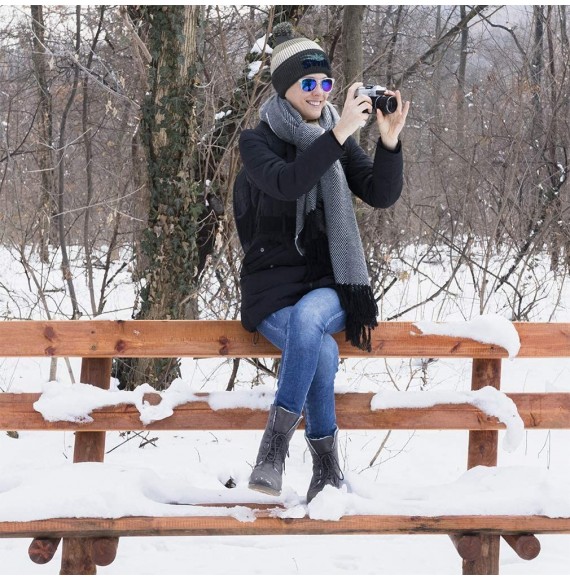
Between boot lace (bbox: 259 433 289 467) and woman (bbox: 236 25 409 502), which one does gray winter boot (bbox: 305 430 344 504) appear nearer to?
woman (bbox: 236 25 409 502)

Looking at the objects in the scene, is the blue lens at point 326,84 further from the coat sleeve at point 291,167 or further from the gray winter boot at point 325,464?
the gray winter boot at point 325,464

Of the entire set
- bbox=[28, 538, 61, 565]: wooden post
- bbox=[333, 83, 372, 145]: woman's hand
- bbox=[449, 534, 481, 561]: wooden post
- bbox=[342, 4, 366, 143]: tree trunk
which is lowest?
bbox=[28, 538, 61, 565]: wooden post

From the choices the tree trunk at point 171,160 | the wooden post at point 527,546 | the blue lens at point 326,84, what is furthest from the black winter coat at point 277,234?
the tree trunk at point 171,160

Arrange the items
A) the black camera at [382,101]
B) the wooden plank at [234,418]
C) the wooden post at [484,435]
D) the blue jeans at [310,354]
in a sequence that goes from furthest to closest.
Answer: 1. the wooden post at [484,435]
2. the wooden plank at [234,418]
3. the black camera at [382,101]
4. the blue jeans at [310,354]

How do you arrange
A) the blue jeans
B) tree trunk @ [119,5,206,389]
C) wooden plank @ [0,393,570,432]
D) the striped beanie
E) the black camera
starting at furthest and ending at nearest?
tree trunk @ [119,5,206,389]
wooden plank @ [0,393,570,432]
the striped beanie
the black camera
the blue jeans

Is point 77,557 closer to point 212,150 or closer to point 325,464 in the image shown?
point 325,464

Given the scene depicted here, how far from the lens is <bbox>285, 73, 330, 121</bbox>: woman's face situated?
9.32ft

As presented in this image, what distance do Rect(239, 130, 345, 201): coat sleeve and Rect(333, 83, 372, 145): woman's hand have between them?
0.09 feet

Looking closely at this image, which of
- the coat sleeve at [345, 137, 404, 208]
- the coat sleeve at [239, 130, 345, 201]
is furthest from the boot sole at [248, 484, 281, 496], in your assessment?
the coat sleeve at [345, 137, 404, 208]

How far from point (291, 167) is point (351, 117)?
25 centimetres

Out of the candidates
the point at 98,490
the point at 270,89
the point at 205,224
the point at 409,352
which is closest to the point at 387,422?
the point at 409,352

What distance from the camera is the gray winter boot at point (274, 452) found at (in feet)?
8.14

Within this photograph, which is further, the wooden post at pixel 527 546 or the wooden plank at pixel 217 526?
the wooden post at pixel 527 546

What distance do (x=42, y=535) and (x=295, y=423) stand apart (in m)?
0.88
